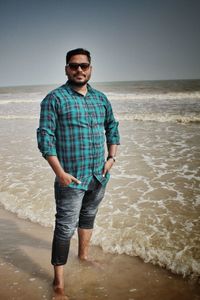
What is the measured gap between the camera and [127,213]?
463 cm

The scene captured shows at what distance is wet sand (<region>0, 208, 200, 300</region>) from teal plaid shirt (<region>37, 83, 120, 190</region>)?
3.87 feet

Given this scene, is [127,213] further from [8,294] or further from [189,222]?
[8,294]

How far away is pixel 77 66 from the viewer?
97.9 inches

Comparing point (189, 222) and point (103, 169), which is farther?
point (189, 222)

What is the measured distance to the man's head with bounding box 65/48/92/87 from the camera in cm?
248

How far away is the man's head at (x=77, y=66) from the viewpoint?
2484mm

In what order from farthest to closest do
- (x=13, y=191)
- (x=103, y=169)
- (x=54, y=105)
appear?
1. (x=13, y=191)
2. (x=103, y=169)
3. (x=54, y=105)

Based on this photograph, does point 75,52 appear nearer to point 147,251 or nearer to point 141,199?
point 147,251

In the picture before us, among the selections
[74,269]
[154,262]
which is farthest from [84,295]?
[154,262]

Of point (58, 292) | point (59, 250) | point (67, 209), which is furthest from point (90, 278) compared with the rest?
point (67, 209)

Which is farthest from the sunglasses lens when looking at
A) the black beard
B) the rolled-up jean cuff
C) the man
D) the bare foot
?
the bare foot

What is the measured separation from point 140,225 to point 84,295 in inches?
65.1

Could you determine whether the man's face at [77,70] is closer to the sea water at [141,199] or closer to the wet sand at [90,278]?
the wet sand at [90,278]

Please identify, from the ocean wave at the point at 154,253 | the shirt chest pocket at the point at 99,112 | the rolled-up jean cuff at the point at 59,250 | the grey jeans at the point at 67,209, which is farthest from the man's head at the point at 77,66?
A: the ocean wave at the point at 154,253
